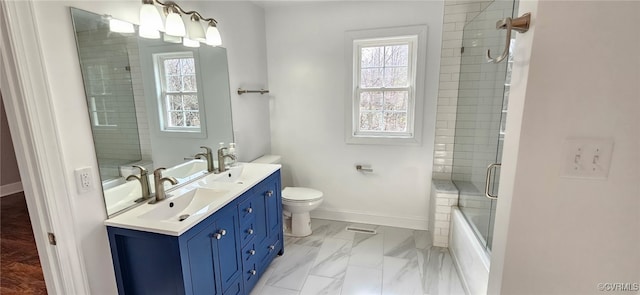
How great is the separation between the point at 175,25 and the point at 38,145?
1002mm

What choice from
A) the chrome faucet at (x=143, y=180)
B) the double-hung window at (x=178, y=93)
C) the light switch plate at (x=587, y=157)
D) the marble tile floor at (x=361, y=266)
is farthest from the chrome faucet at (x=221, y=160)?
the light switch plate at (x=587, y=157)

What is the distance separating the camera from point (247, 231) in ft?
6.27

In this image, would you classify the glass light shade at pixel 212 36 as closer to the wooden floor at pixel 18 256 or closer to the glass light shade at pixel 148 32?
the glass light shade at pixel 148 32

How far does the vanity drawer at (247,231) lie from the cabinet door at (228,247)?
0.05 meters

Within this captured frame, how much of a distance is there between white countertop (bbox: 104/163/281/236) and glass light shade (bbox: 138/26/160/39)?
3.18ft

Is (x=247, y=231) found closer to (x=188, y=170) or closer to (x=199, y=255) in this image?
(x=199, y=255)

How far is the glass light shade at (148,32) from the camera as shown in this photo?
1580 millimetres

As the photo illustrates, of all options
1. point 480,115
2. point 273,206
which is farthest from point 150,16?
point 480,115

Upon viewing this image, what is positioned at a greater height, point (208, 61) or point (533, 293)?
point (208, 61)

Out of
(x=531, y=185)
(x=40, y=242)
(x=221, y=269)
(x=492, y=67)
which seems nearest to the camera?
(x=531, y=185)

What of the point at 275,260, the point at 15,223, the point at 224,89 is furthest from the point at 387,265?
the point at 15,223

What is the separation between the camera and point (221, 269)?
1636 millimetres

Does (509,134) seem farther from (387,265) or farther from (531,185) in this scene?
(387,265)

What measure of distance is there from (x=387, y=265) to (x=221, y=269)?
139cm
